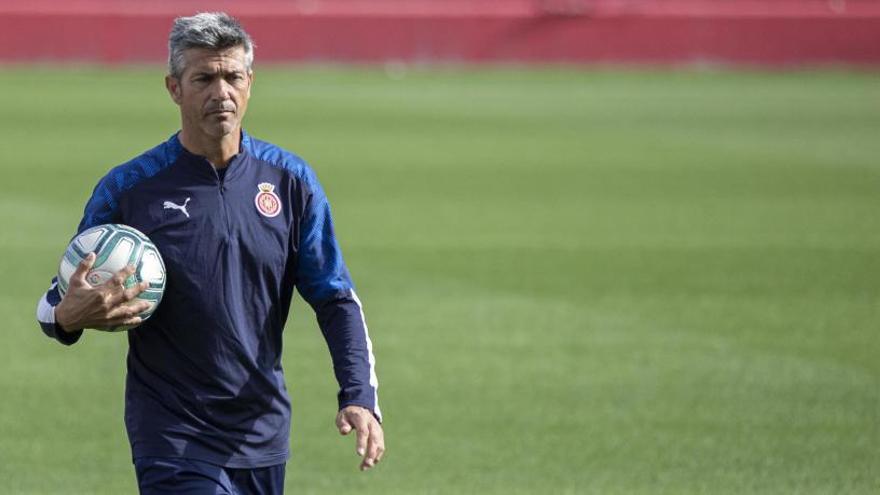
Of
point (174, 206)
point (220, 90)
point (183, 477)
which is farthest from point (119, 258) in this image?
point (183, 477)

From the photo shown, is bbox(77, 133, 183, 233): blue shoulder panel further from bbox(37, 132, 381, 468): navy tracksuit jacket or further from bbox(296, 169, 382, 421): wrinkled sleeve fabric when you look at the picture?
bbox(296, 169, 382, 421): wrinkled sleeve fabric

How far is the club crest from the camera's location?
17.7ft

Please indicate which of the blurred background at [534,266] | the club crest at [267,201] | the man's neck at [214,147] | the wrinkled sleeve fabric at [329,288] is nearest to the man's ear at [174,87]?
the man's neck at [214,147]

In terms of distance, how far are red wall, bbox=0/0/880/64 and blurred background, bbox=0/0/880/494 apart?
0.19 meters

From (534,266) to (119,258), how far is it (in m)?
10.4

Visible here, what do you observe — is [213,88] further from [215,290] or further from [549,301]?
[549,301]

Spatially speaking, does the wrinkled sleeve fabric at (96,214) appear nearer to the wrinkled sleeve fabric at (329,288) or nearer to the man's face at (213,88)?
the man's face at (213,88)

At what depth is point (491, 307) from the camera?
13367mm

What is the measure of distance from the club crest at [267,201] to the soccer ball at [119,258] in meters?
0.38

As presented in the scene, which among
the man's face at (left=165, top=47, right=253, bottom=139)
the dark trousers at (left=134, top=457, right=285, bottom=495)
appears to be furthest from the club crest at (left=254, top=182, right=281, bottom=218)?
the dark trousers at (left=134, top=457, right=285, bottom=495)

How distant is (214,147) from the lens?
5.39 meters

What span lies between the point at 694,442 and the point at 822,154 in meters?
15.9

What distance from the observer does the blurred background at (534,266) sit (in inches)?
355

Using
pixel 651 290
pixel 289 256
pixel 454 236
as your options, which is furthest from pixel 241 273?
pixel 454 236
